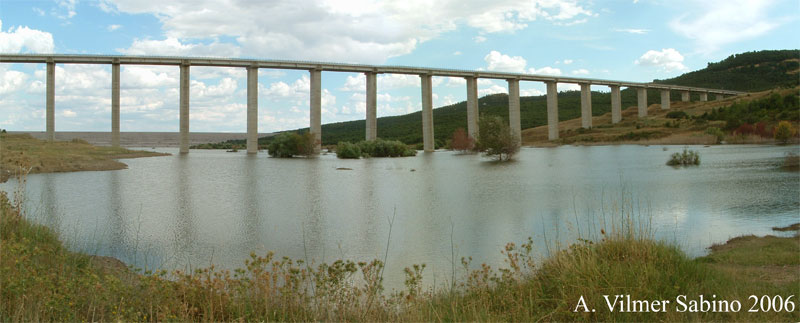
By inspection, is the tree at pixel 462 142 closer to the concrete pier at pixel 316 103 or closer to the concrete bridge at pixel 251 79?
the concrete bridge at pixel 251 79

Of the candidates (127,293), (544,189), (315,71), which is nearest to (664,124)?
(315,71)

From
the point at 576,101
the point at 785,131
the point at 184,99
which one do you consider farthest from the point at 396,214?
the point at 576,101

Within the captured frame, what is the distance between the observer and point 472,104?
2744 inches

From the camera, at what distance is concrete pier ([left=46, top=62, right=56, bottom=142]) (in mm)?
53438

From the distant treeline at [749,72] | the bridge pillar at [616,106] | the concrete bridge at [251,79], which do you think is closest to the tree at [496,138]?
the concrete bridge at [251,79]

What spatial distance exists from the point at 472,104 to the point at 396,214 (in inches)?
2327

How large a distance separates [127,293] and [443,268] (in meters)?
3.99

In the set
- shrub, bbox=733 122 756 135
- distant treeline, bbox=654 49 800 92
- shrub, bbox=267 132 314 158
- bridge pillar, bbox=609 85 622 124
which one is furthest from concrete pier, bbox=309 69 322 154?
distant treeline, bbox=654 49 800 92

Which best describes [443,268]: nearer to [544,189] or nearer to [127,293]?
[127,293]

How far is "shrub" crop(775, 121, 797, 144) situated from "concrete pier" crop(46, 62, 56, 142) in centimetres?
7237

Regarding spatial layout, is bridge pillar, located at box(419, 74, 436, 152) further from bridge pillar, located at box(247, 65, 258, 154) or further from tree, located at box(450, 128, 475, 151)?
bridge pillar, located at box(247, 65, 258, 154)

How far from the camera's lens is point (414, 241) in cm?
890

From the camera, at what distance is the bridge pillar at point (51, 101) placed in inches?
2104

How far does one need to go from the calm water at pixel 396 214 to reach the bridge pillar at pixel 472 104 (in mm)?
48474
